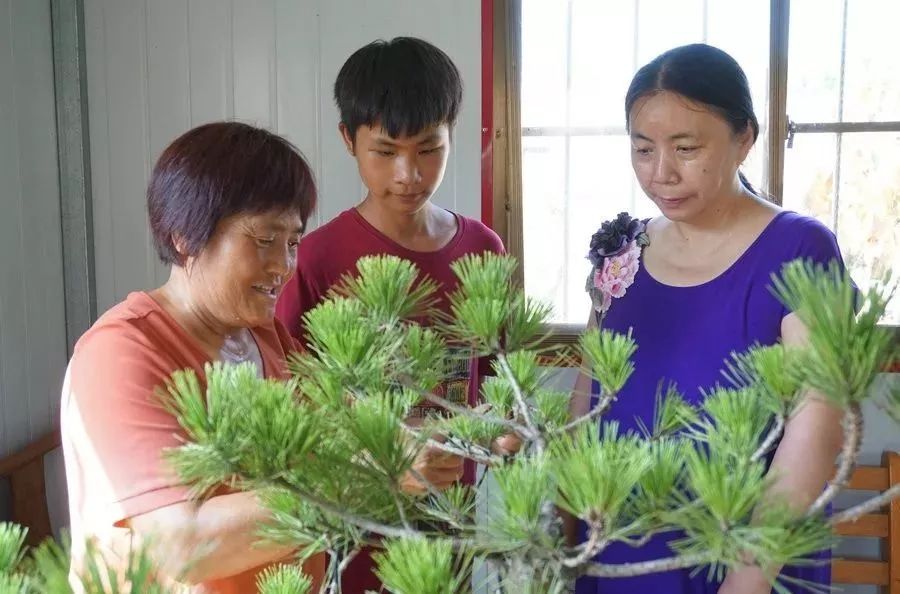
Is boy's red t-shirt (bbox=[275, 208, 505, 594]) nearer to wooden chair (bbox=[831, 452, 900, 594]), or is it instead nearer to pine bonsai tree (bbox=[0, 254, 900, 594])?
pine bonsai tree (bbox=[0, 254, 900, 594])

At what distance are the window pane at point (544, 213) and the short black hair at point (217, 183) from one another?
4.86 feet

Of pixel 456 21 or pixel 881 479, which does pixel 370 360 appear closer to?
pixel 456 21

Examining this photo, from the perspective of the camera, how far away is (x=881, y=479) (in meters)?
2.09

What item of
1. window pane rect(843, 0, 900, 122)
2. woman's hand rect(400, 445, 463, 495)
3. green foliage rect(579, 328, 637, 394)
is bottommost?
woman's hand rect(400, 445, 463, 495)

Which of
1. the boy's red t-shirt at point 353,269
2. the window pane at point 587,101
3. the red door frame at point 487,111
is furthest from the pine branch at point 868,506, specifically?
the red door frame at point 487,111

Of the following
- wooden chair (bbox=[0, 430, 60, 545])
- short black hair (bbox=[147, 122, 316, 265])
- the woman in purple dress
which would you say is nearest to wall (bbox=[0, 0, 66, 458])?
wooden chair (bbox=[0, 430, 60, 545])

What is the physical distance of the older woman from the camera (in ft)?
2.41

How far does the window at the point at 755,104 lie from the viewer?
7.18 ft

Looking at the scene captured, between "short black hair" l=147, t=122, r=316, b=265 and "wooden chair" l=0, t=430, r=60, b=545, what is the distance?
1.39 m

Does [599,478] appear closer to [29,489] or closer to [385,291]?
[385,291]

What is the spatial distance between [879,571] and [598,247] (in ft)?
5.10

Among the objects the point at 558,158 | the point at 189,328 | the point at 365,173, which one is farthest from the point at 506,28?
the point at 189,328

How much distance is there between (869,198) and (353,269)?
1.69m

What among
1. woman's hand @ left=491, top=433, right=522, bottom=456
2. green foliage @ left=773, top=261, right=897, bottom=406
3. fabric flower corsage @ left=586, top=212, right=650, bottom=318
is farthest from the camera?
fabric flower corsage @ left=586, top=212, right=650, bottom=318
